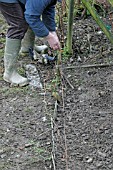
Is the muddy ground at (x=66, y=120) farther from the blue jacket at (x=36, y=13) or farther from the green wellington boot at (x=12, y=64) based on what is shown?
the blue jacket at (x=36, y=13)

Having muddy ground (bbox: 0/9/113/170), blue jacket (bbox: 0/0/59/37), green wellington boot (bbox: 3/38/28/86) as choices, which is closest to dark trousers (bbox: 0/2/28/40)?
green wellington boot (bbox: 3/38/28/86)

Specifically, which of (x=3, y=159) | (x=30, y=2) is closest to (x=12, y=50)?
(x=30, y=2)

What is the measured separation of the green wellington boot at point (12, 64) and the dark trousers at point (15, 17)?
0.07 meters

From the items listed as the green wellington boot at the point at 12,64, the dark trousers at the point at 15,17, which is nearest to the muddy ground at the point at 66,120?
the green wellington boot at the point at 12,64

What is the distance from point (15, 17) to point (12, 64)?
1.47 feet

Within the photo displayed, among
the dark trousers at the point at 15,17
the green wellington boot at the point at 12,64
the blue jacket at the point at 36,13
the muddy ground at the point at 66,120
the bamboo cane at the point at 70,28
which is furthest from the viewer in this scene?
the bamboo cane at the point at 70,28

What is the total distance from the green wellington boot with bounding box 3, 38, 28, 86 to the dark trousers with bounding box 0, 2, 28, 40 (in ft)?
0.21

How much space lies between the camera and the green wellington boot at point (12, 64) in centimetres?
380

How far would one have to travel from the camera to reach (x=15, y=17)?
144 inches

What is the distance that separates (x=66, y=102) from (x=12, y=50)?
72cm

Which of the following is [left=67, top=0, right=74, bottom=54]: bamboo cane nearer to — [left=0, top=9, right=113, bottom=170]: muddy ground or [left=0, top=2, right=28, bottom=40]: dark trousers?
[left=0, top=9, right=113, bottom=170]: muddy ground

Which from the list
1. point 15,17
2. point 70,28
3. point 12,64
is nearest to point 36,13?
point 15,17

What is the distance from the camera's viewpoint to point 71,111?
3.39 meters

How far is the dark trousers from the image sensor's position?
3.61m
